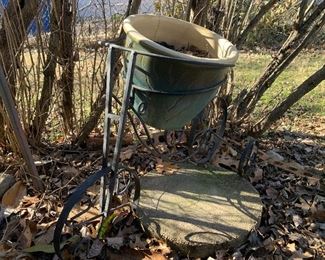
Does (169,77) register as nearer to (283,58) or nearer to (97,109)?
(97,109)

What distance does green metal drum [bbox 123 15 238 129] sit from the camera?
1.83 metres

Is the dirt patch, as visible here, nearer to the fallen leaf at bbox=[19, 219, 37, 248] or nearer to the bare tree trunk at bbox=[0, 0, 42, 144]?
the bare tree trunk at bbox=[0, 0, 42, 144]


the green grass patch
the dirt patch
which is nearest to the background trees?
the dirt patch

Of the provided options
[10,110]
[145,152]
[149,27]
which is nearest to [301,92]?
[145,152]

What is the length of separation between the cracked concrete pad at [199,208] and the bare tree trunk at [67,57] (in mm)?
842

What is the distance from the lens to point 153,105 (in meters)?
1.99

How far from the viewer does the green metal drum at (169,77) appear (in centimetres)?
183

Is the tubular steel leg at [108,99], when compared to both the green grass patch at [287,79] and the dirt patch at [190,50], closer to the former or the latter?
the dirt patch at [190,50]

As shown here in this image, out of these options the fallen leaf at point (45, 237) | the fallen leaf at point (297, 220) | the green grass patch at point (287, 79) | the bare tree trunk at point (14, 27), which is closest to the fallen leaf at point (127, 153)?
the fallen leaf at point (45, 237)

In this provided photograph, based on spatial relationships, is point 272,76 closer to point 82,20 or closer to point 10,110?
point 82,20

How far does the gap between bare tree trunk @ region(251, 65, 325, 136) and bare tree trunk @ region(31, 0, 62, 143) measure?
5.83ft

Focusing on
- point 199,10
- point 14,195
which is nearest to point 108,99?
point 14,195

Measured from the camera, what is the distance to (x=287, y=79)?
6.16 m

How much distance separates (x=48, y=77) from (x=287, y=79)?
14.2 ft
